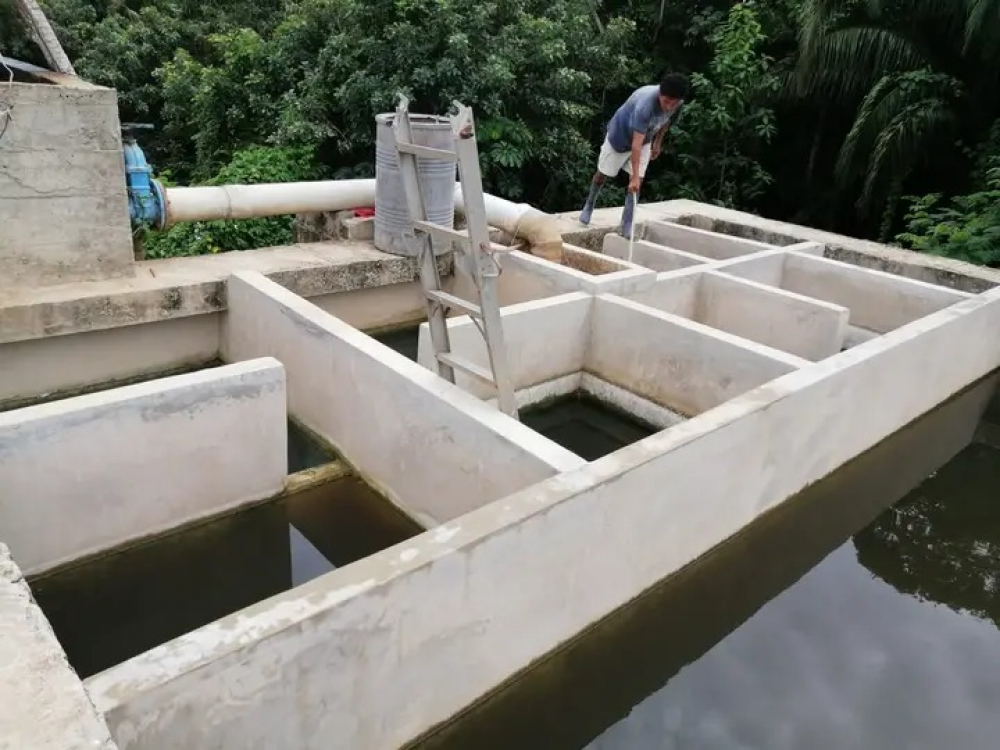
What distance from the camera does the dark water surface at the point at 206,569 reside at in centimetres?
321

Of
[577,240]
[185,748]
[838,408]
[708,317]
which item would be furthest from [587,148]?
[185,748]

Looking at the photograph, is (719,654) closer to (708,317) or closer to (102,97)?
(708,317)

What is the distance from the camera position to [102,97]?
4391mm

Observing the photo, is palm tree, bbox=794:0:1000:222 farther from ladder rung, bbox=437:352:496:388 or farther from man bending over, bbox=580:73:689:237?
ladder rung, bbox=437:352:496:388

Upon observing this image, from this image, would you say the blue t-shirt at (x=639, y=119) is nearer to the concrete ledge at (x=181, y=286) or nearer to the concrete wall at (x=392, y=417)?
the concrete ledge at (x=181, y=286)

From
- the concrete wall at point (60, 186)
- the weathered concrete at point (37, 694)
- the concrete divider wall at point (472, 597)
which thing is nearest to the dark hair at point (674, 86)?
the concrete divider wall at point (472, 597)

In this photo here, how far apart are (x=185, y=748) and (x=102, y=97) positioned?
364 cm

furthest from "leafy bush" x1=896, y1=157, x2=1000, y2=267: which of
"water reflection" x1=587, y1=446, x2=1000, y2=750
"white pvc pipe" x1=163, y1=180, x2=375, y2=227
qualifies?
"white pvc pipe" x1=163, y1=180, x2=375, y2=227

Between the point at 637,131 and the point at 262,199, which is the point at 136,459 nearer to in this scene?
the point at 262,199

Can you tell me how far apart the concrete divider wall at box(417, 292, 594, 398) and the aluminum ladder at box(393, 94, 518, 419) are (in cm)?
47

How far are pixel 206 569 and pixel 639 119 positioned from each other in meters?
4.53

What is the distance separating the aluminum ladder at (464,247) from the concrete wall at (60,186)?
6.10 ft

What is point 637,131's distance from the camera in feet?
20.5

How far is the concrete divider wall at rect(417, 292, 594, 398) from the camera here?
4645 mm
